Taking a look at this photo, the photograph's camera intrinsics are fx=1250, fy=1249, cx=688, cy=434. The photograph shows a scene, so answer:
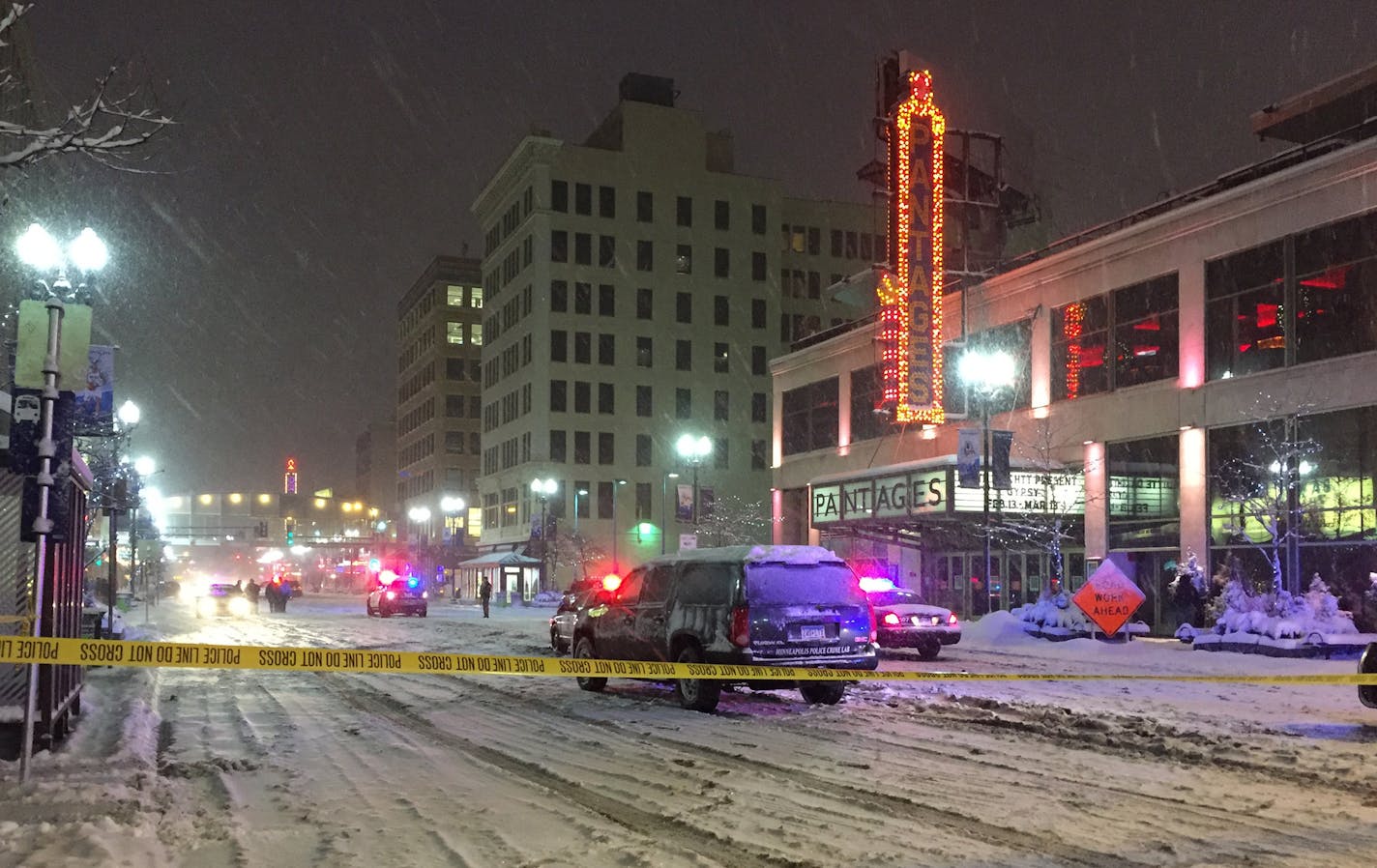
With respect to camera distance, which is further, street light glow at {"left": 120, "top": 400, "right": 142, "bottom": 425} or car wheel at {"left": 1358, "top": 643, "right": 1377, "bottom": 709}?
street light glow at {"left": 120, "top": 400, "right": 142, "bottom": 425}

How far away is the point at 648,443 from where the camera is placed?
279ft

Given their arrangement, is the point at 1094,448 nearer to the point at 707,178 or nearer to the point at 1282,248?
the point at 1282,248

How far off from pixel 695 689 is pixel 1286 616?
1541 cm

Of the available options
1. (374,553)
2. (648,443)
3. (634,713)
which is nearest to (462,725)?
(634,713)

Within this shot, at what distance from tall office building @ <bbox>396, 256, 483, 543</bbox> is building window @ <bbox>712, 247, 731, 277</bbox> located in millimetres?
31531

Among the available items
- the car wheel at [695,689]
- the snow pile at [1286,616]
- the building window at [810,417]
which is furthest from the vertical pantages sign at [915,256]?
the car wheel at [695,689]

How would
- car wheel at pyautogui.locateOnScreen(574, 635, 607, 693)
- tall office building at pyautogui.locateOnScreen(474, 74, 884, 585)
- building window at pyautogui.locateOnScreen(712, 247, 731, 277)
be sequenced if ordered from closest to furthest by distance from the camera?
car wheel at pyautogui.locateOnScreen(574, 635, 607, 693)
tall office building at pyautogui.locateOnScreen(474, 74, 884, 585)
building window at pyautogui.locateOnScreen(712, 247, 731, 277)

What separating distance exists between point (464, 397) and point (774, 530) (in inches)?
2581

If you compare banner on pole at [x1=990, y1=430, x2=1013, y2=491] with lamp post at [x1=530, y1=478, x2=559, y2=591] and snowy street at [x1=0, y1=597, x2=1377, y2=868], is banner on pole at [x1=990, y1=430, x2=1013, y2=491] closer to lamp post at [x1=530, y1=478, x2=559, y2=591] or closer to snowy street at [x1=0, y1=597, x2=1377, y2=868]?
snowy street at [x1=0, y1=597, x2=1377, y2=868]

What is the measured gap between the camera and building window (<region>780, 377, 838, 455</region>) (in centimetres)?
5084

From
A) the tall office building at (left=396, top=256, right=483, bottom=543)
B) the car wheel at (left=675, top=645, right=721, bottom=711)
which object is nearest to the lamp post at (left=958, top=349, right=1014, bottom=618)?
the car wheel at (left=675, top=645, right=721, bottom=711)

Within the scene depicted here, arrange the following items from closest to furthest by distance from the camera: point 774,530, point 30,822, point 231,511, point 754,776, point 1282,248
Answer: point 30,822 → point 754,776 → point 1282,248 → point 774,530 → point 231,511

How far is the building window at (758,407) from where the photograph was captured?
89.1m

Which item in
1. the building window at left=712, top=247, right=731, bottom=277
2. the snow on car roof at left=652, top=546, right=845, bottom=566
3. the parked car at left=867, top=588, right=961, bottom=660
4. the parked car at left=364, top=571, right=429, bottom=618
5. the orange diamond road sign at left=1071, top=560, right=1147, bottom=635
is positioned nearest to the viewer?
Result: the snow on car roof at left=652, top=546, right=845, bottom=566
